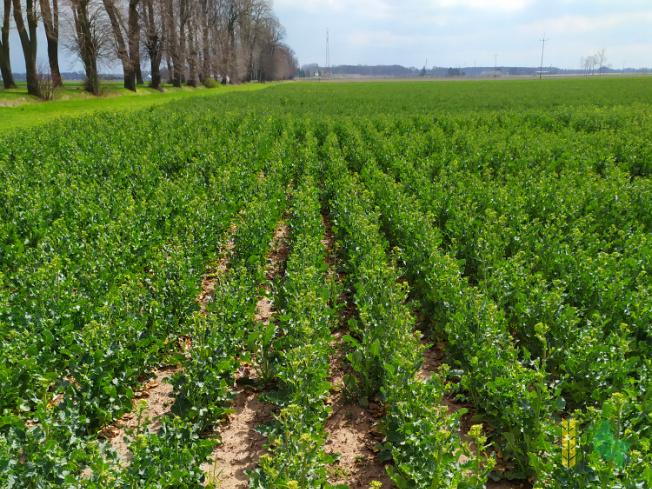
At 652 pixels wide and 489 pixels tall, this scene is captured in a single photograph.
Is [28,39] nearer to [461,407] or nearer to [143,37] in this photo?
[143,37]

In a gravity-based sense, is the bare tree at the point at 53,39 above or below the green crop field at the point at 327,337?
above

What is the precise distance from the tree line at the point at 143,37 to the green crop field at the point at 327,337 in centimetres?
3012

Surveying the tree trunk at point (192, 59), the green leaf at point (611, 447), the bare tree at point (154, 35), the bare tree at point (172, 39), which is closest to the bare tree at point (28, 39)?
the bare tree at point (154, 35)

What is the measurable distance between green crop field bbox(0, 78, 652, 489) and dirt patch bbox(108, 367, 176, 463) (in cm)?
4

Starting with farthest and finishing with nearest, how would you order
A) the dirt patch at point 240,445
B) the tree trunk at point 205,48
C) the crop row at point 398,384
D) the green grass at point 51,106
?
the tree trunk at point 205,48, the green grass at point 51,106, the dirt patch at point 240,445, the crop row at point 398,384

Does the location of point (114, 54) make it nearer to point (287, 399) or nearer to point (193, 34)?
point (193, 34)

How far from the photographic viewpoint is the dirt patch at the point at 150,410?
4383mm

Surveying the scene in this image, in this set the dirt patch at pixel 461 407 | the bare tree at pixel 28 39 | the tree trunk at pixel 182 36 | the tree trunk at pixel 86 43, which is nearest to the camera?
the dirt patch at pixel 461 407

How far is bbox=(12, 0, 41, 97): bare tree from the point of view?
106 feet

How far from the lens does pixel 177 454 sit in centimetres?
324

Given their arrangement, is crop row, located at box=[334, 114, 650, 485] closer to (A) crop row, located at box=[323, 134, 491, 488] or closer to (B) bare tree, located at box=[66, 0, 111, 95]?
(A) crop row, located at box=[323, 134, 491, 488]

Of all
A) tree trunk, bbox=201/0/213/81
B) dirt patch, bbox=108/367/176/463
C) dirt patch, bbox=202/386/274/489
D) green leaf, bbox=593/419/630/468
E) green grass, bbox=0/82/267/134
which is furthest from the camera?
tree trunk, bbox=201/0/213/81

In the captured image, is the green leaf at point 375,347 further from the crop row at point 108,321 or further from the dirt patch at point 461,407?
the crop row at point 108,321

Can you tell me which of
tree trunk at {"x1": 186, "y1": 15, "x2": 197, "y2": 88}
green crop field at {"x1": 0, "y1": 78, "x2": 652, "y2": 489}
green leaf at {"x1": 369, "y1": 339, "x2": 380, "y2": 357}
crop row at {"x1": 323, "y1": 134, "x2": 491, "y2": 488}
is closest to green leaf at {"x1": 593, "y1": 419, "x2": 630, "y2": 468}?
green crop field at {"x1": 0, "y1": 78, "x2": 652, "y2": 489}
